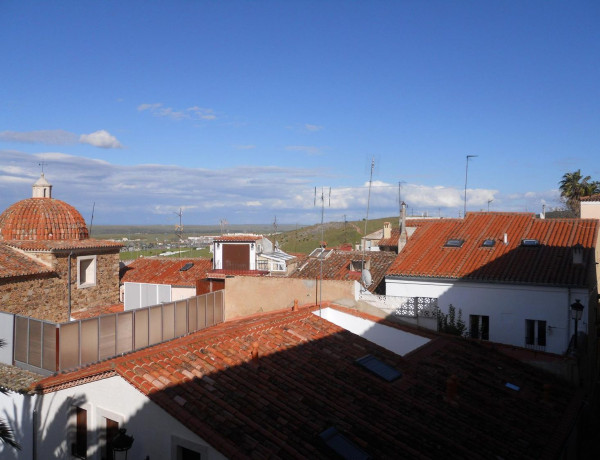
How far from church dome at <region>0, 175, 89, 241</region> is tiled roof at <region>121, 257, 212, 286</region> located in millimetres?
4073

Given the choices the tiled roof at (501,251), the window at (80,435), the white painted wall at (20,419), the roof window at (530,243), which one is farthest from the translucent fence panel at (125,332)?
the roof window at (530,243)

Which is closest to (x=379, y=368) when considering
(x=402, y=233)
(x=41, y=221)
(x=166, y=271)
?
(x=402, y=233)

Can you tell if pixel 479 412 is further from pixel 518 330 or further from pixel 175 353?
pixel 518 330

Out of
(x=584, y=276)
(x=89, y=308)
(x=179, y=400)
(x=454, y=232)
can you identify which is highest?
(x=454, y=232)

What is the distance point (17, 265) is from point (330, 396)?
17695 mm

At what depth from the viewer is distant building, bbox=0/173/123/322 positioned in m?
20.9

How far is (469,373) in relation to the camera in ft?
37.2

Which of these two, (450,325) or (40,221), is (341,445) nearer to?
(450,325)

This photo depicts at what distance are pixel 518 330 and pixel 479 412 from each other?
8850 millimetres

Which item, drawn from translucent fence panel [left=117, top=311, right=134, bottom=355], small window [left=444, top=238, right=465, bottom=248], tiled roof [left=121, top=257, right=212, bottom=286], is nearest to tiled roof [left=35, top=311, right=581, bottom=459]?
translucent fence panel [left=117, top=311, right=134, bottom=355]

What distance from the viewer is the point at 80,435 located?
28.0ft

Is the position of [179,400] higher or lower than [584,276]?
lower

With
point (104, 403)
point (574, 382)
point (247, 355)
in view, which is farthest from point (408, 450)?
point (574, 382)

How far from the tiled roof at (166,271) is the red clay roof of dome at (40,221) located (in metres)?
4.13
